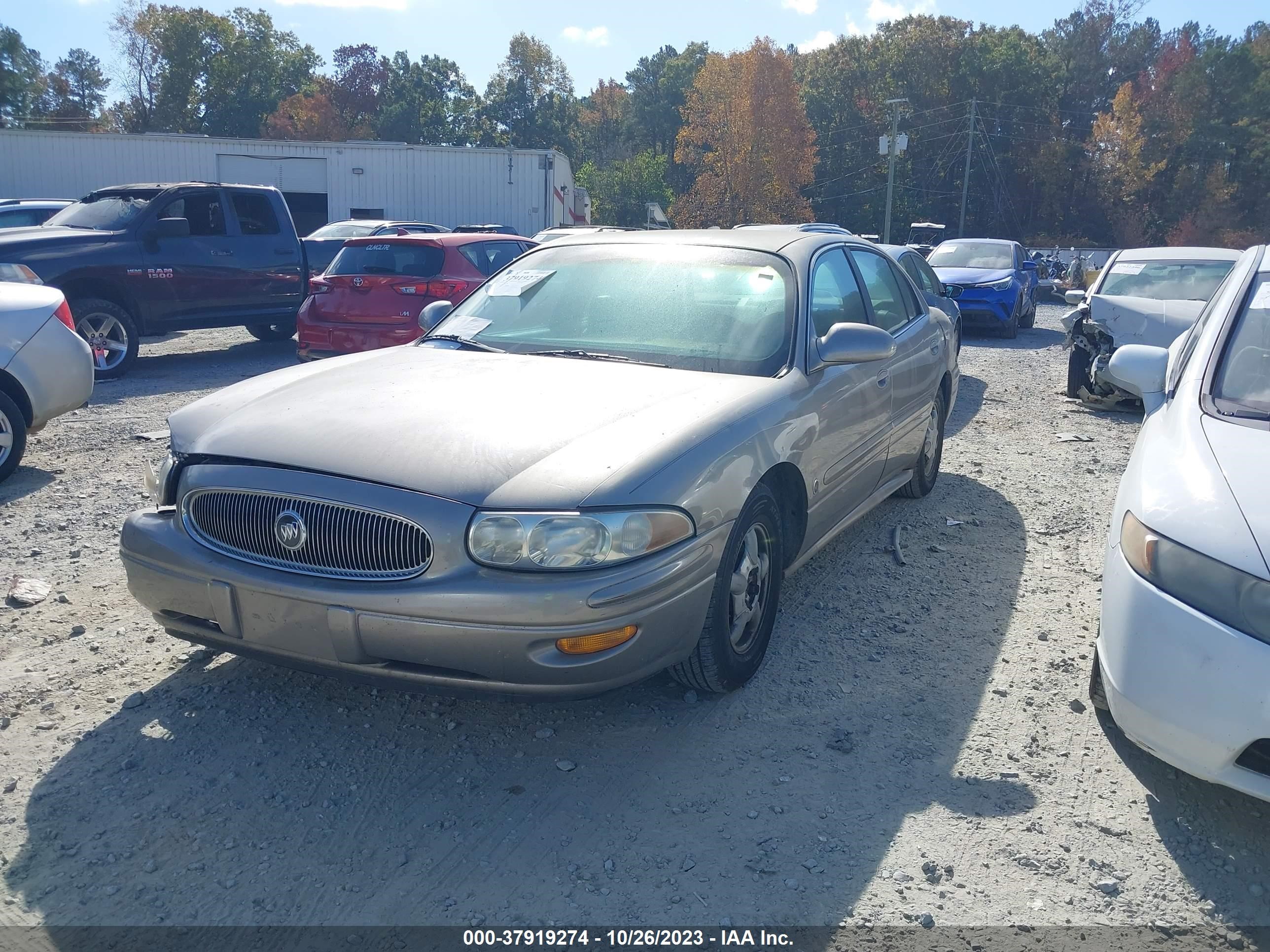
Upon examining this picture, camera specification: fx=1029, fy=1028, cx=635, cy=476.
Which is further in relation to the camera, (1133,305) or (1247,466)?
(1133,305)

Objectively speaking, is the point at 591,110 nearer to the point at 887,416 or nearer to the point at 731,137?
the point at 731,137

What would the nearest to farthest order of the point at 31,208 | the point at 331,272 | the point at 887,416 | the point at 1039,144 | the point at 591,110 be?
the point at 887,416
the point at 331,272
the point at 31,208
the point at 1039,144
the point at 591,110

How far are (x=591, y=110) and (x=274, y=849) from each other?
310 feet

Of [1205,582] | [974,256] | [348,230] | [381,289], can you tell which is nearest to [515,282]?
[1205,582]

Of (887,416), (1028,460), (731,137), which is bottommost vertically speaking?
(1028,460)

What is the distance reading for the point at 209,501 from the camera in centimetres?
320

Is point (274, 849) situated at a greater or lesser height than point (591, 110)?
lesser

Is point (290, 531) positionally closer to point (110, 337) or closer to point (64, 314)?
point (64, 314)

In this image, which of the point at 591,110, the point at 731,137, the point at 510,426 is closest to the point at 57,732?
the point at 510,426

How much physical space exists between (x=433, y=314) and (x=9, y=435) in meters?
→ 3.10

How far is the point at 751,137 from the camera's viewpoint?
2331 inches

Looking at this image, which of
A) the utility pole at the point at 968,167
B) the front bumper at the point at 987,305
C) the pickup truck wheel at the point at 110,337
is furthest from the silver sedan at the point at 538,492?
the utility pole at the point at 968,167

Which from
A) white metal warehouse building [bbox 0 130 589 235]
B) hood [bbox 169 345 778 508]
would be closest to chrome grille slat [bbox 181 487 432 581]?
hood [bbox 169 345 778 508]

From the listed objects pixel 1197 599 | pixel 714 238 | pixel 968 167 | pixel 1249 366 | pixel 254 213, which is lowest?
pixel 1197 599
